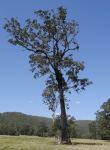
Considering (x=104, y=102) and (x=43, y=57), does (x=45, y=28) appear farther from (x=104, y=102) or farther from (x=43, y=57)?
(x=104, y=102)

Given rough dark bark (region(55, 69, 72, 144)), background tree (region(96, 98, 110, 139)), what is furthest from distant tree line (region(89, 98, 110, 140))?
rough dark bark (region(55, 69, 72, 144))

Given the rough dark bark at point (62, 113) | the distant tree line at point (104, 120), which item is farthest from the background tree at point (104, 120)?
the rough dark bark at point (62, 113)

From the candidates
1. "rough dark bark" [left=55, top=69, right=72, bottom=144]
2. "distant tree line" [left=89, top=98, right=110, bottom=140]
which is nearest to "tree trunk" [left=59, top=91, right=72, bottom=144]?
"rough dark bark" [left=55, top=69, right=72, bottom=144]

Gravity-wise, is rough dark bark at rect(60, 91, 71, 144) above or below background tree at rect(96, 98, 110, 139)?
below

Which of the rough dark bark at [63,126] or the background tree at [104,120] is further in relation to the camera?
the background tree at [104,120]

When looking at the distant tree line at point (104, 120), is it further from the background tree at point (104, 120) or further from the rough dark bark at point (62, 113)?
the rough dark bark at point (62, 113)

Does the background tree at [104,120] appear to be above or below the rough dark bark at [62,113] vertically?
above

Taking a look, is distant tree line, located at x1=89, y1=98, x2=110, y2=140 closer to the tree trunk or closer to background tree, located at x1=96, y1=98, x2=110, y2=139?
background tree, located at x1=96, y1=98, x2=110, y2=139

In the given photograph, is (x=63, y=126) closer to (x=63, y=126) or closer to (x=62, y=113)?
(x=63, y=126)

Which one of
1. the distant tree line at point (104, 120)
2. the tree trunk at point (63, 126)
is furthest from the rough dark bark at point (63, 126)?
the distant tree line at point (104, 120)

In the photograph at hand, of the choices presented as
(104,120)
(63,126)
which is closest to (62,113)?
(63,126)

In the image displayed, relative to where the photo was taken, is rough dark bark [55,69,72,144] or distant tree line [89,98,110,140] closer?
rough dark bark [55,69,72,144]

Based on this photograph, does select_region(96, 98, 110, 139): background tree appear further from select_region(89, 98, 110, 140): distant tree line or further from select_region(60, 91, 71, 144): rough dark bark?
select_region(60, 91, 71, 144): rough dark bark

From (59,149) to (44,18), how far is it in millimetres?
22199
